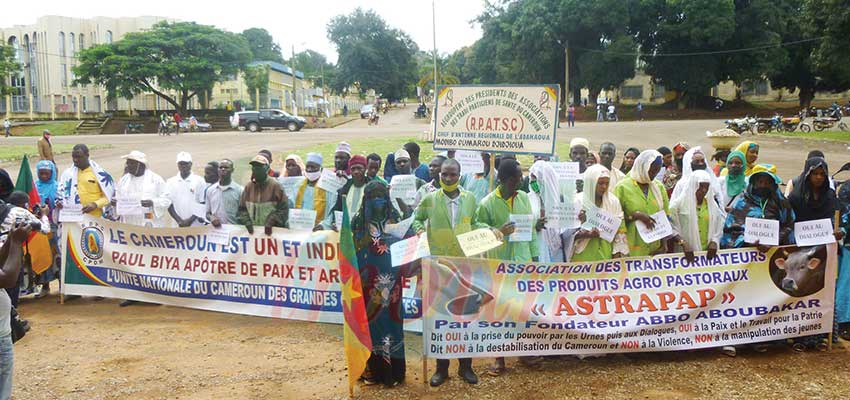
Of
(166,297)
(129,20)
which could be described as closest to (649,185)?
(166,297)

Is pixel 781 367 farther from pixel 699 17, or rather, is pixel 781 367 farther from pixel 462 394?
pixel 699 17

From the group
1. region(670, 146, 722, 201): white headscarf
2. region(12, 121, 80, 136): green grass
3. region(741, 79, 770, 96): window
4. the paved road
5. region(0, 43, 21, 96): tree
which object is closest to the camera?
region(670, 146, 722, 201): white headscarf

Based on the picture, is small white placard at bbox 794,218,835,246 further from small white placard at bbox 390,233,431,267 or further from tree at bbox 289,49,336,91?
tree at bbox 289,49,336,91

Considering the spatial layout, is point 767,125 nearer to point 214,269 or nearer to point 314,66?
point 214,269

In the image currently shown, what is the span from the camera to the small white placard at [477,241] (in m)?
4.64

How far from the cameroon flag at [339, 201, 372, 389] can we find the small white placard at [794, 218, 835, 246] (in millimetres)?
3711

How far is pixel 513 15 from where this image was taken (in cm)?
4978

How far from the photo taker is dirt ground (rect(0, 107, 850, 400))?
466cm

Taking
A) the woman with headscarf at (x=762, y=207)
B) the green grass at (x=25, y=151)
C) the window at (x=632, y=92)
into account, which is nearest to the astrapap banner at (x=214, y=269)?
the woman with headscarf at (x=762, y=207)

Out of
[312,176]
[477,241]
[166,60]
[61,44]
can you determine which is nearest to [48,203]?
[312,176]

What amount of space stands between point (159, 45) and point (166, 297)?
46.2 meters

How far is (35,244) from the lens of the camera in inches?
285

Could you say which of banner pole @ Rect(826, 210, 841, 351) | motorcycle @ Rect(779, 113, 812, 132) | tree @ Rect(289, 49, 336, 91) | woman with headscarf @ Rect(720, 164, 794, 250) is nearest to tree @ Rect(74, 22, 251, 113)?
tree @ Rect(289, 49, 336, 91)

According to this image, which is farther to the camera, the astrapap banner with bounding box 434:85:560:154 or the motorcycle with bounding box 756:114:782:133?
the motorcycle with bounding box 756:114:782:133
